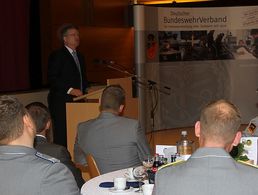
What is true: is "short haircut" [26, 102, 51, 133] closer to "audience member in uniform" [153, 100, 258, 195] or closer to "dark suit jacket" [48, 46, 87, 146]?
"audience member in uniform" [153, 100, 258, 195]

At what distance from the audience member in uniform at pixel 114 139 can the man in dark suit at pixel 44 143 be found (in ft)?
1.29

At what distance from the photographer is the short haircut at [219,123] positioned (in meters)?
2.04

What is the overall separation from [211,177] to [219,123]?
0.23 metres

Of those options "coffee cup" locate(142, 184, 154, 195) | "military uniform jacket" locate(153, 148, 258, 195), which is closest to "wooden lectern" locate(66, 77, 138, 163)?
"coffee cup" locate(142, 184, 154, 195)

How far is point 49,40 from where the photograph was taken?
28.8ft

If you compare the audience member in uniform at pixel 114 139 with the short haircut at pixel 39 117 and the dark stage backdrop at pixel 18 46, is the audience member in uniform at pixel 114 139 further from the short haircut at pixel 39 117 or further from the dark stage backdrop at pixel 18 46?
the dark stage backdrop at pixel 18 46

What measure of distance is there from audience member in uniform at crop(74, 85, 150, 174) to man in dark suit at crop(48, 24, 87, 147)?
1.97m

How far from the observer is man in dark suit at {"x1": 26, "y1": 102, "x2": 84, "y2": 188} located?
10.0 feet

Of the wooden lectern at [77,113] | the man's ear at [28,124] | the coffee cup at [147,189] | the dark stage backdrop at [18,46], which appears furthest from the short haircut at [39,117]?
the dark stage backdrop at [18,46]

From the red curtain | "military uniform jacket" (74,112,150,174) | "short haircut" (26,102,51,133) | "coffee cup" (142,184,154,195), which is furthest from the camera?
the red curtain

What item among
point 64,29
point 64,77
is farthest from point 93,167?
point 64,29

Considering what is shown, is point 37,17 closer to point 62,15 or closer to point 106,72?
point 62,15

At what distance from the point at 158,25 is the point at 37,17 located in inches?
81.8

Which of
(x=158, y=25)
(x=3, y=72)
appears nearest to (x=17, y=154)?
(x=3, y=72)
